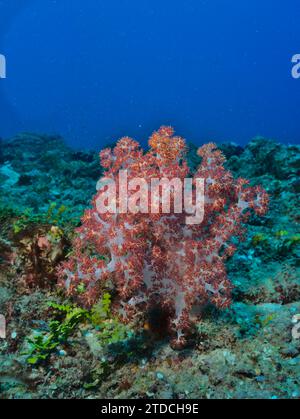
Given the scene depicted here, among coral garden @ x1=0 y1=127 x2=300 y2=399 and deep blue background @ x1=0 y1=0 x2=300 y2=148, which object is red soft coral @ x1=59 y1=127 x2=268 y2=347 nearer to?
coral garden @ x1=0 y1=127 x2=300 y2=399

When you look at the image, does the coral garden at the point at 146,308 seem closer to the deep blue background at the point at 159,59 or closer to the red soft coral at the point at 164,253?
the red soft coral at the point at 164,253

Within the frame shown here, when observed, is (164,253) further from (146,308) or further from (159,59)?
(159,59)

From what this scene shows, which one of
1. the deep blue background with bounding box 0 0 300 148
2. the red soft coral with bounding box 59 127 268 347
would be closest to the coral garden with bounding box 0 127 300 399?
the red soft coral with bounding box 59 127 268 347

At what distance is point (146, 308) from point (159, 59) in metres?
186

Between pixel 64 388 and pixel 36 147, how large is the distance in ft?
51.0

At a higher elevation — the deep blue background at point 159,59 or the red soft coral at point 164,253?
the deep blue background at point 159,59

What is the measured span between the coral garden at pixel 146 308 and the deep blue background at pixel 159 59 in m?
128

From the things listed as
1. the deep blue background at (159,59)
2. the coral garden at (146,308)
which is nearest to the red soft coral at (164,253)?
the coral garden at (146,308)

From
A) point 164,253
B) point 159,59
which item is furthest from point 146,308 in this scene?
point 159,59

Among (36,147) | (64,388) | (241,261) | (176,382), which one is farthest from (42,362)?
(36,147)

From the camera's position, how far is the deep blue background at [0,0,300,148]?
14162 cm

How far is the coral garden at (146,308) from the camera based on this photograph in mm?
3605

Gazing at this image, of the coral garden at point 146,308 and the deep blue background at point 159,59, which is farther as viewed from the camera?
the deep blue background at point 159,59

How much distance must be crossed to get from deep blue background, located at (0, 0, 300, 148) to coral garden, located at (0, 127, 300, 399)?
419 ft
